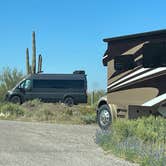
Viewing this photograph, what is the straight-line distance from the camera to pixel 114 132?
47.9 ft

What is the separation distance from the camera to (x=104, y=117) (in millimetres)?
20203

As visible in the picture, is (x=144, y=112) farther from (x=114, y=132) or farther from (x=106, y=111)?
(x=114, y=132)

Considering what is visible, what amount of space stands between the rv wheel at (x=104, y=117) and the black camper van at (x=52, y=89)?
59.1ft

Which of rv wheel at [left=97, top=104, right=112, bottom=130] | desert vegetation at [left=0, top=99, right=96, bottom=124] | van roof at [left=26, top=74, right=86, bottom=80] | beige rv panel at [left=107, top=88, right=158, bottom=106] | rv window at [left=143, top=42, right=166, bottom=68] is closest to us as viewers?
rv window at [left=143, top=42, right=166, bottom=68]

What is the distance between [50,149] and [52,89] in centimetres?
2483

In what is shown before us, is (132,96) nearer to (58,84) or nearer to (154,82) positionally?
(154,82)

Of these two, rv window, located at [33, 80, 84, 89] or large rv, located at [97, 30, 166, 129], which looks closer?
large rv, located at [97, 30, 166, 129]

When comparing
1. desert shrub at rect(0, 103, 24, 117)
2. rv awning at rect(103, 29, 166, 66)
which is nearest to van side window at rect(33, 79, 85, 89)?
desert shrub at rect(0, 103, 24, 117)

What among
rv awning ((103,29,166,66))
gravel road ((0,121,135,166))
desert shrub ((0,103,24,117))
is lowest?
gravel road ((0,121,135,166))

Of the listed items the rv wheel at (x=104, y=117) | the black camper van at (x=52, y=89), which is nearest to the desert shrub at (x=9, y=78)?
the black camper van at (x=52, y=89)

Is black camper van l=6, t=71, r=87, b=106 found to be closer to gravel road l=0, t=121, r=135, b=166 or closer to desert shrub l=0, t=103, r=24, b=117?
desert shrub l=0, t=103, r=24, b=117

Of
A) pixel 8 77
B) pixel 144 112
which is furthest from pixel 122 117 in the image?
pixel 8 77

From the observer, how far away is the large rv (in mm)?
17531

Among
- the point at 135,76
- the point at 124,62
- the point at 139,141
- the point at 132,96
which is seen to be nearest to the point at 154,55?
the point at 135,76
